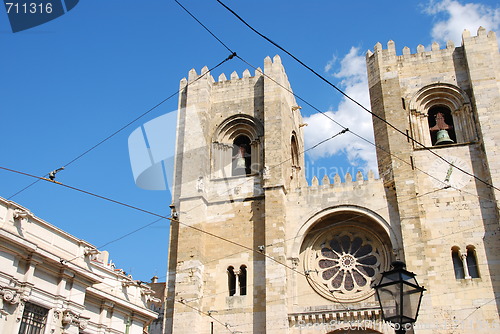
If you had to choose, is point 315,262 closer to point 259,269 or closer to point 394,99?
point 259,269

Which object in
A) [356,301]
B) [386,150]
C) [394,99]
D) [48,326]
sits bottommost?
[48,326]

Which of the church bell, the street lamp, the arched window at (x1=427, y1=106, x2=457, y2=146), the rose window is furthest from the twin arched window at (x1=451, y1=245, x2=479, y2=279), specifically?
the street lamp

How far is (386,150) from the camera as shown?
21.4 metres

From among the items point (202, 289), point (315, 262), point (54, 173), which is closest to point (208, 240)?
point (202, 289)

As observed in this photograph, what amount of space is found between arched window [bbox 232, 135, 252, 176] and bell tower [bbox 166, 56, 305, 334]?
4 centimetres

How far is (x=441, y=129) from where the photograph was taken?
22.4 metres

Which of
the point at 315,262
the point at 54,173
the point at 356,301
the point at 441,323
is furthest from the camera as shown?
the point at 315,262

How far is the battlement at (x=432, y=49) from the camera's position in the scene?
22.6 m

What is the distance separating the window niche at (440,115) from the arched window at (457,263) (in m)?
3.96

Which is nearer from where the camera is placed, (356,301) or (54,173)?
(54,173)

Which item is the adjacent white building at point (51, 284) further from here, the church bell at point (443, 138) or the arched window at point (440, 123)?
the arched window at point (440, 123)

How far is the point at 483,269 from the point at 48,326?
12.6m

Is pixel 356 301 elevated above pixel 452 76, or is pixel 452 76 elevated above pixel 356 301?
A: pixel 452 76

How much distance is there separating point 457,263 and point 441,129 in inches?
208
